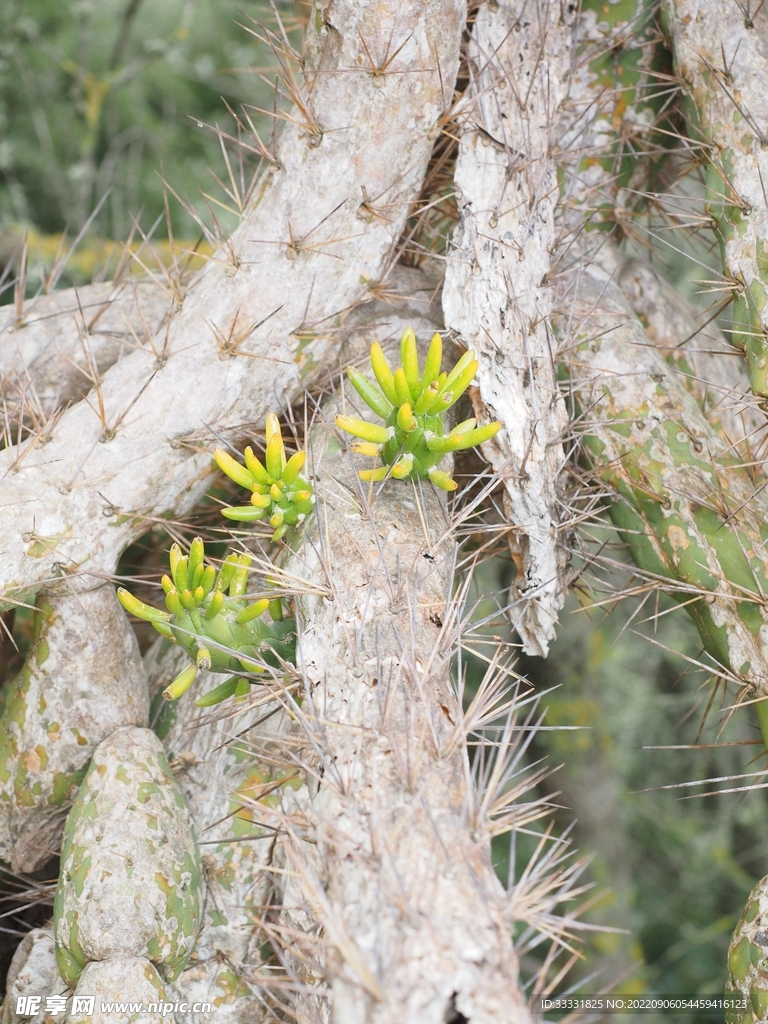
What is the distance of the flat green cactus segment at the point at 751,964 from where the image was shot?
1205 mm

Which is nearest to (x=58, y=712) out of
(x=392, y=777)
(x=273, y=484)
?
(x=273, y=484)

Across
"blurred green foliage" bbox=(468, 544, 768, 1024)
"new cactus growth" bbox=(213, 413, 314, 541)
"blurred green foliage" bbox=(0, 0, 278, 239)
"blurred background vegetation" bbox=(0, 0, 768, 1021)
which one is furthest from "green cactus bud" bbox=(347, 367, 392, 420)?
"blurred green foliage" bbox=(0, 0, 278, 239)

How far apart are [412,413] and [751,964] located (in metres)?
0.91

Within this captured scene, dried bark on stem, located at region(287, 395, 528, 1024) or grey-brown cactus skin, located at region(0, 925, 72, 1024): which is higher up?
dried bark on stem, located at region(287, 395, 528, 1024)

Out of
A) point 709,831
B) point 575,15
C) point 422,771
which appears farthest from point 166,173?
point 709,831

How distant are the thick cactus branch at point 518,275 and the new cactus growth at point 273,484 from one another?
0.31 metres

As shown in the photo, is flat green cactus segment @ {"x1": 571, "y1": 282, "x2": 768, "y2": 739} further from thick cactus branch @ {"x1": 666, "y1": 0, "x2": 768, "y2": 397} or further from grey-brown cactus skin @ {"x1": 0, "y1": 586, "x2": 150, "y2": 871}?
grey-brown cactus skin @ {"x1": 0, "y1": 586, "x2": 150, "y2": 871}

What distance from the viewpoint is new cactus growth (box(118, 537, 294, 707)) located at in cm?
117

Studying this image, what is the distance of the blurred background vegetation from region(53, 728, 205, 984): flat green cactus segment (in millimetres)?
1683

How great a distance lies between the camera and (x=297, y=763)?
1.03 m

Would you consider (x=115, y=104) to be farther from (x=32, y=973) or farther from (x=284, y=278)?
(x=32, y=973)

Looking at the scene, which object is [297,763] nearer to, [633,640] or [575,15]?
[575,15]

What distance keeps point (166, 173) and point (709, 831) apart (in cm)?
368

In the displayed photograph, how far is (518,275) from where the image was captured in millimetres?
1425
